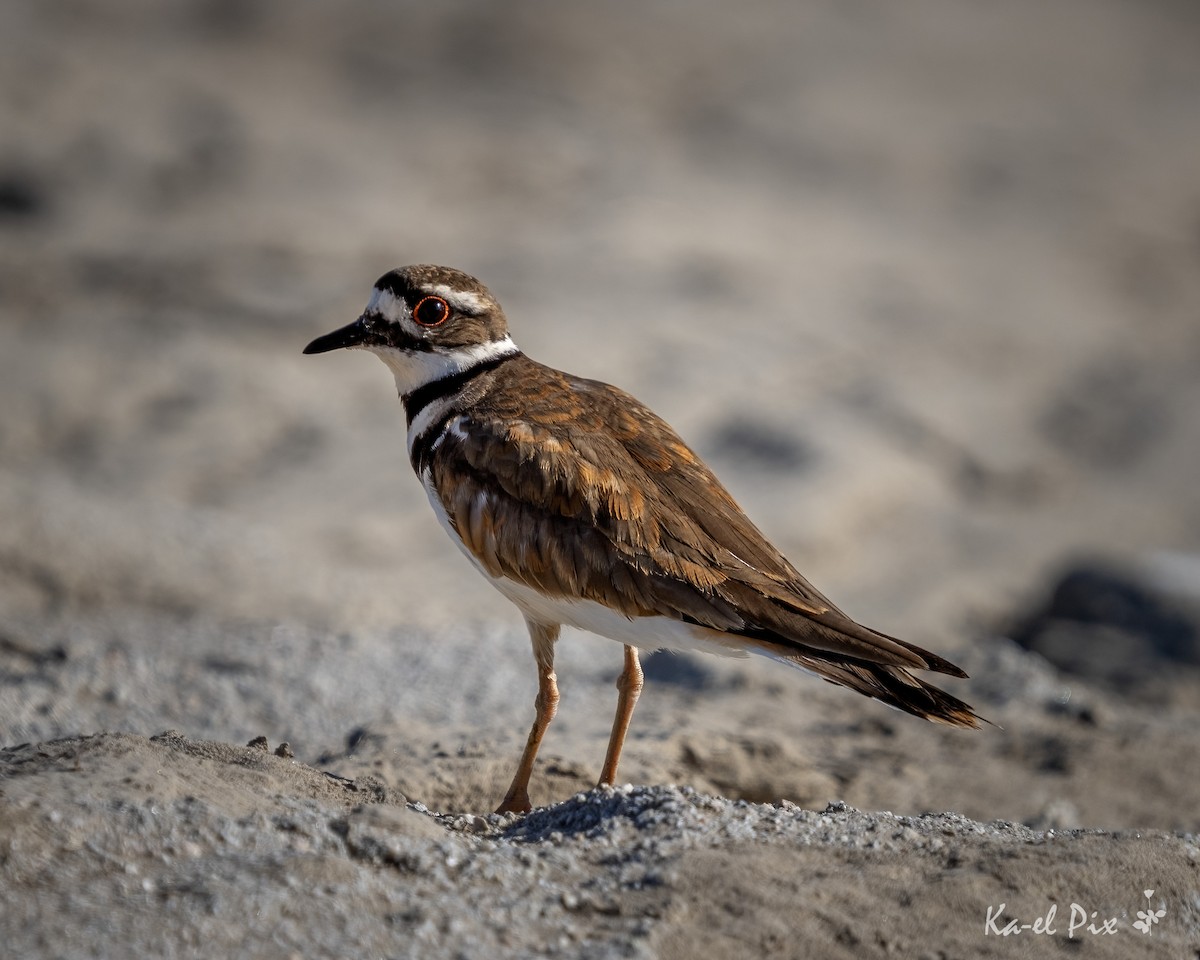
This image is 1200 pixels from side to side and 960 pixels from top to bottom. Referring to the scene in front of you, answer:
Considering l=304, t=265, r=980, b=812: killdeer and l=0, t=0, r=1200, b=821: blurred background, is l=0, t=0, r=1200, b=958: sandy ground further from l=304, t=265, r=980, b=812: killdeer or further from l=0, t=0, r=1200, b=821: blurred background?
l=304, t=265, r=980, b=812: killdeer

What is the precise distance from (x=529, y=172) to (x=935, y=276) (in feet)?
12.7

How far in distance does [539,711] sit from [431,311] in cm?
152

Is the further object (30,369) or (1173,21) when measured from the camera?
(1173,21)

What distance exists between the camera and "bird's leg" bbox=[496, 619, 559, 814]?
4.86 metres

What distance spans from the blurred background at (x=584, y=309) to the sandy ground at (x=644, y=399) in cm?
5

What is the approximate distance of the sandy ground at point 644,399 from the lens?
11.7 ft

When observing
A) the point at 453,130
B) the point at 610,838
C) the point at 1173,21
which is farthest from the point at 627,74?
the point at 610,838

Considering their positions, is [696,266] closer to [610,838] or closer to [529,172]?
[529,172]

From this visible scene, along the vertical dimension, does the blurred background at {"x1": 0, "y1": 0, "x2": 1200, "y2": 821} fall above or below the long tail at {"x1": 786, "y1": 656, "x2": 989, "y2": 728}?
above

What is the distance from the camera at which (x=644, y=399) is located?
9.99 m

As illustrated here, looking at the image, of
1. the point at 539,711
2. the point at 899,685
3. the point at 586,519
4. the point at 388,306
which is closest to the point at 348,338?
the point at 388,306

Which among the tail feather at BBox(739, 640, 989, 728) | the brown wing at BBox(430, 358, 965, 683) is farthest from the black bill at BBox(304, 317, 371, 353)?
the tail feather at BBox(739, 640, 989, 728)

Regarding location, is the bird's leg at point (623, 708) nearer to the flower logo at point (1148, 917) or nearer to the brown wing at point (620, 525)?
the brown wing at point (620, 525)

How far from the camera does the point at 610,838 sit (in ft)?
12.5
